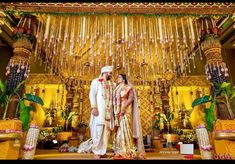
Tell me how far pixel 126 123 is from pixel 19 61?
3.18 m

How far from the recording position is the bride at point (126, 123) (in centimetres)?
339

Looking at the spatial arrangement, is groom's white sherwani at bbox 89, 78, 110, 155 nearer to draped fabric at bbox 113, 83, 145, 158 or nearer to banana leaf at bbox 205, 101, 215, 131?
draped fabric at bbox 113, 83, 145, 158

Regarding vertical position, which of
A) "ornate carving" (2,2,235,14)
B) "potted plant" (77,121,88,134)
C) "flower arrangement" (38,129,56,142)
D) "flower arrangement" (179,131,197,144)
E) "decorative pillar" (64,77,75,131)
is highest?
"ornate carving" (2,2,235,14)

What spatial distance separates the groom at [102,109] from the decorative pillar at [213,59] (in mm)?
2664

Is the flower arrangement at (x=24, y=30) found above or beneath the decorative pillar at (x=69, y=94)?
above

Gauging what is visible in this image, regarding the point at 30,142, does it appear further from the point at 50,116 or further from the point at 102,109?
the point at 50,116

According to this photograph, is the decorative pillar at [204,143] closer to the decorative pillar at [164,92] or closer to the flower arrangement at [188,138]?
the flower arrangement at [188,138]

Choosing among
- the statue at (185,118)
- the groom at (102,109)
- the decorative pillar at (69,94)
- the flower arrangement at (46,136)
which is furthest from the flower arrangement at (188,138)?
the groom at (102,109)

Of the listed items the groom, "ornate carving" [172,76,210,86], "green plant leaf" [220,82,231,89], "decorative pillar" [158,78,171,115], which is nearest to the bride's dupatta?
the groom

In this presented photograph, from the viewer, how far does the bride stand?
3387 mm

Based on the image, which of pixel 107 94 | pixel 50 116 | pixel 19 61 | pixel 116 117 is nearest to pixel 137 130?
pixel 116 117

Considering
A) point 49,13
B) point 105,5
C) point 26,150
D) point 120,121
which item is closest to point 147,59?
point 105,5

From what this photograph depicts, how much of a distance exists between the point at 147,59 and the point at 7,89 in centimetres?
541

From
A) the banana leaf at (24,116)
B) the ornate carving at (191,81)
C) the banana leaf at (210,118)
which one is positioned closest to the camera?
the banana leaf at (24,116)
